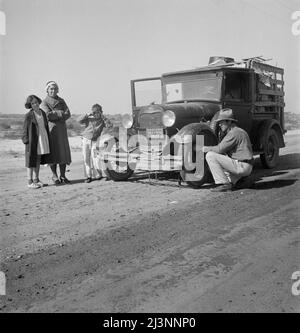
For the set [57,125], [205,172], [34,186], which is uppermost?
[57,125]

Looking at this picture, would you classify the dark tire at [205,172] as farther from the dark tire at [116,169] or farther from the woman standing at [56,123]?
the woman standing at [56,123]

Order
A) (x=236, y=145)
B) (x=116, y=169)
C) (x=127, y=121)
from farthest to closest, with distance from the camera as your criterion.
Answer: (x=127, y=121)
(x=116, y=169)
(x=236, y=145)

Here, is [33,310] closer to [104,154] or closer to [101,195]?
[101,195]

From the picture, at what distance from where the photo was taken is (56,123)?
8.77 meters

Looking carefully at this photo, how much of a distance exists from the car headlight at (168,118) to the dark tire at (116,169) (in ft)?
3.89

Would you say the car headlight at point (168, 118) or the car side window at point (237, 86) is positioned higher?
the car side window at point (237, 86)

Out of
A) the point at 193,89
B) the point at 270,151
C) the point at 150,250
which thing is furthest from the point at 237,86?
the point at 150,250

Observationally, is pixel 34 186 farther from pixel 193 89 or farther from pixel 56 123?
pixel 193 89

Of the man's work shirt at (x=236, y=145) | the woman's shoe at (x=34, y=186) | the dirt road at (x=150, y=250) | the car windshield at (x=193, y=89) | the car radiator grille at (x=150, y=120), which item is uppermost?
the car windshield at (x=193, y=89)

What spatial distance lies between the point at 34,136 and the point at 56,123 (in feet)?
2.04

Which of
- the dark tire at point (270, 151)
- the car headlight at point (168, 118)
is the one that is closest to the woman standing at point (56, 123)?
the car headlight at point (168, 118)

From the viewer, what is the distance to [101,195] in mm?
7656

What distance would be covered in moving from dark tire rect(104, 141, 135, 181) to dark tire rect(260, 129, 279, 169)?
3.38m

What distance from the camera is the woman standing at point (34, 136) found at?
8258 millimetres
